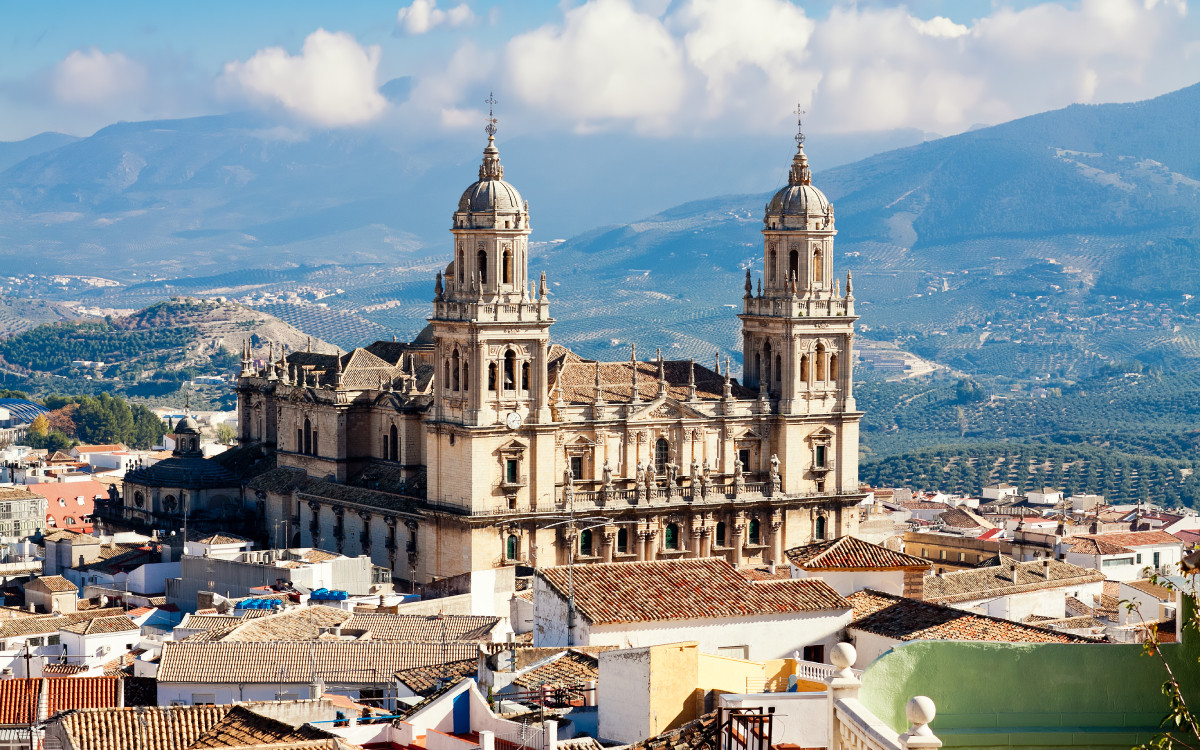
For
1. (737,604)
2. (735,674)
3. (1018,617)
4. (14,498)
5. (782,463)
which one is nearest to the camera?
(735,674)

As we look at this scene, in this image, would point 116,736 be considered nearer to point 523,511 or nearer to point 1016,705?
point 1016,705

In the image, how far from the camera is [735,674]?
91.1ft

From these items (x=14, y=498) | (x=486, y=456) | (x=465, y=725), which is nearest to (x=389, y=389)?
(x=486, y=456)

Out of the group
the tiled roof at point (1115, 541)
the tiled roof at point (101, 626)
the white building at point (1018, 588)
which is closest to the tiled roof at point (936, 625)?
A: the white building at point (1018, 588)

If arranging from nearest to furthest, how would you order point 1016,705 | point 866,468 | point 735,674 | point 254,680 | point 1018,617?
point 1016,705
point 735,674
point 254,680
point 1018,617
point 866,468

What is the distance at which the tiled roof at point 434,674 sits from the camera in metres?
36.0

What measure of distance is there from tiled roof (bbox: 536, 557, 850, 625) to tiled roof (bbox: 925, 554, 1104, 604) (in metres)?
21.9

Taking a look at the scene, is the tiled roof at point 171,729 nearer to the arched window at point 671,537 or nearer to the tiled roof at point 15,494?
the arched window at point 671,537

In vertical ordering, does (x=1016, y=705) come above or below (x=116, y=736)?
above

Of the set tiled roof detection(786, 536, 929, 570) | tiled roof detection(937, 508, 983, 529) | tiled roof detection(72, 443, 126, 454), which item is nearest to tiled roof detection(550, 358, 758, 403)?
tiled roof detection(937, 508, 983, 529)

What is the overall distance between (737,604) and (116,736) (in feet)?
34.4

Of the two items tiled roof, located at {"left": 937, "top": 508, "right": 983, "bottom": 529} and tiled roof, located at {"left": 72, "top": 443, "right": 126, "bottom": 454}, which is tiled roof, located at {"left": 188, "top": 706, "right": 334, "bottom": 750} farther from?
tiled roof, located at {"left": 72, "top": 443, "right": 126, "bottom": 454}

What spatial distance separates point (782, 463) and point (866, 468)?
3971 inches

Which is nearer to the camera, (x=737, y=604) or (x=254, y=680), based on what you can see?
(x=737, y=604)
